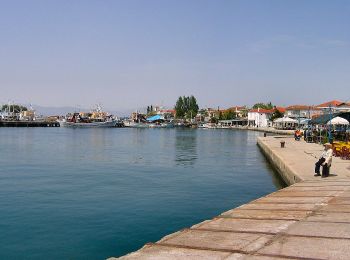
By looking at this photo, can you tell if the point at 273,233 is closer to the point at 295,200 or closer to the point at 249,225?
the point at 249,225

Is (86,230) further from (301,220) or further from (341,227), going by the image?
(341,227)

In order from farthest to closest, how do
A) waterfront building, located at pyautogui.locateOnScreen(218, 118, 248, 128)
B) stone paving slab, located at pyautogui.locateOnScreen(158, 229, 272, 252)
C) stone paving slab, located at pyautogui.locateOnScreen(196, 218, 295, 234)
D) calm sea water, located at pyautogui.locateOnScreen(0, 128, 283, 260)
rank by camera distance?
waterfront building, located at pyautogui.locateOnScreen(218, 118, 248, 128)
calm sea water, located at pyautogui.locateOnScreen(0, 128, 283, 260)
stone paving slab, located at pyautogui.locateOnScreen(196, 218, 295, 234)
stone paving slab, located at pyautogui.locateOnScreen(158, 229, 272, 252)

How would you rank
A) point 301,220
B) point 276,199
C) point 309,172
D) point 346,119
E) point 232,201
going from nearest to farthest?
point 301,220
point 276,199
point 232,201
point 309,172
point 346,119

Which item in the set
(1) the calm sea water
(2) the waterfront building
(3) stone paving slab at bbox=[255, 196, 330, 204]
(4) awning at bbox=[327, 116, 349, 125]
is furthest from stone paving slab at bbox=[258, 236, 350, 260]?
(2) the waterfront building

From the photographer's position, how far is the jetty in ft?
25.2

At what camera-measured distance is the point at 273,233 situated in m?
9.18

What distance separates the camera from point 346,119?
39.1 m

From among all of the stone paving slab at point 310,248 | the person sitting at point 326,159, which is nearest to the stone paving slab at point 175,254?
the stone paving slab at point 310,248

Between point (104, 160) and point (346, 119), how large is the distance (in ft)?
72.7

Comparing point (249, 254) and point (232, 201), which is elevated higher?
point (249, 254)

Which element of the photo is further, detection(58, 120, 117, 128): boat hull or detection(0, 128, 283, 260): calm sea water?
detection(58, 120, 117, 128): boat hull

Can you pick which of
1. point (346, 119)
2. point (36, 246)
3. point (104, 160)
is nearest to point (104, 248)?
point (36, 246)

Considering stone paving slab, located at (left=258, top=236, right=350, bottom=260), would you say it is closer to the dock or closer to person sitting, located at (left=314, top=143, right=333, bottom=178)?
person sitting, located at (left=314, top=143, right=333, bottom=178)

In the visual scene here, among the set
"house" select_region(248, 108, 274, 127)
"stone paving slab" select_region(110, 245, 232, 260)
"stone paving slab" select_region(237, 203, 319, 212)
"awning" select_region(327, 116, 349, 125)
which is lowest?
"stone paving slab" select_region(237, 203, 319, 212)
